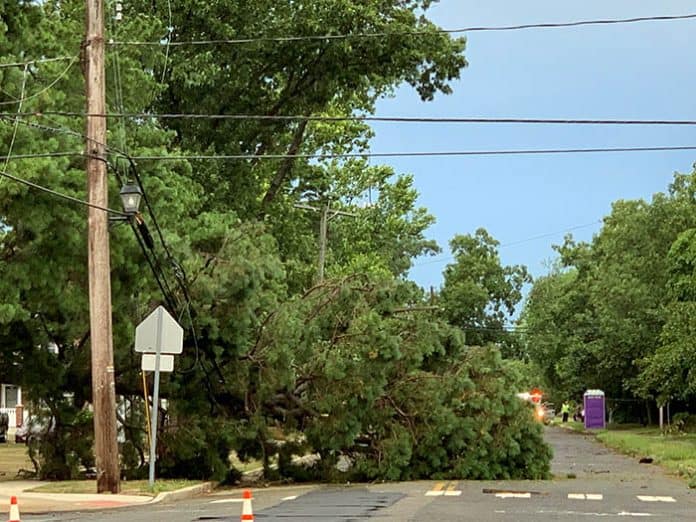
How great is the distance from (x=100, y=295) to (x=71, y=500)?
10.4 feet

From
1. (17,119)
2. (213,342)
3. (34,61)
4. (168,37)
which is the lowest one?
(213,342)

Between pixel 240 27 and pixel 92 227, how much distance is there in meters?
13.9

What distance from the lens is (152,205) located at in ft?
67.2

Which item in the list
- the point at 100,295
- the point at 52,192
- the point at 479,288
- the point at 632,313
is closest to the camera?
the point at 100,295

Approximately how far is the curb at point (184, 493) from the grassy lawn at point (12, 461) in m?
4.64

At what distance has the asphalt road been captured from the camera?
1372 cm

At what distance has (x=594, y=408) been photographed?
71.1 meters

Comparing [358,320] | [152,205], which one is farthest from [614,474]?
[152,205]

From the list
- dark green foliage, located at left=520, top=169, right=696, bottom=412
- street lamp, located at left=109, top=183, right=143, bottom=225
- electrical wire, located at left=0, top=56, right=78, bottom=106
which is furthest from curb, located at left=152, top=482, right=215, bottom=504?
dark green foliage, located at left=520, top=169, right=696, bottom=412

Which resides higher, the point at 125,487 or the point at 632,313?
the point at 632,313

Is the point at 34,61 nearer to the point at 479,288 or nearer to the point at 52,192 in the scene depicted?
the point at 52,192

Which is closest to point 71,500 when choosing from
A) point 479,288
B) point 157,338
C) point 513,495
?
point 157,338

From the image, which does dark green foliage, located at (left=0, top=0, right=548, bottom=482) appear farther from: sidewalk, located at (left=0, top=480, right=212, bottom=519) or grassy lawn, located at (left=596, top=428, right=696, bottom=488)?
grassy lawn, located at (left=596, top=428, right=696, bottom=488)

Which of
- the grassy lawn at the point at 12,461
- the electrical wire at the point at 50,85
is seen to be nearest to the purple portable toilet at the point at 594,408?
the grassy lawn at the point at 12,461
